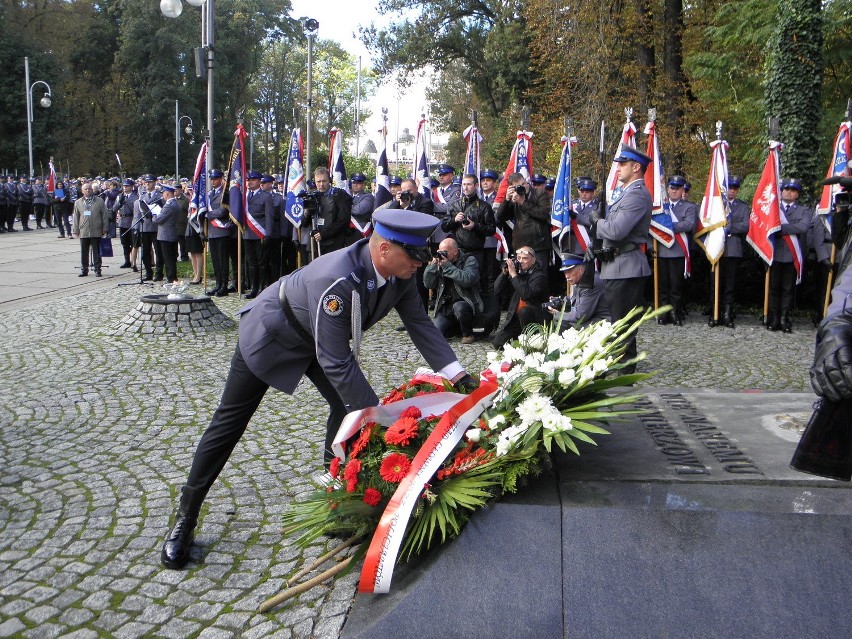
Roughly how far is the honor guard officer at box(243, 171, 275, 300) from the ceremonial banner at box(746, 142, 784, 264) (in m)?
7.65

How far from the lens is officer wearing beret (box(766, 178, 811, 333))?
448 inches

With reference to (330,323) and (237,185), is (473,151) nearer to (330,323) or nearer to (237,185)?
(237,185)

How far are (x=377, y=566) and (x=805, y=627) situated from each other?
1571mm

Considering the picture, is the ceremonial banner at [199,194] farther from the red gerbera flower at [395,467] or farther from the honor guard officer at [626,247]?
the red gerbera flower at [395,467]

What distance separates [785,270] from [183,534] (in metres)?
9.89

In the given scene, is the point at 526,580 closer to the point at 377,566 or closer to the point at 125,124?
the point at 377,566

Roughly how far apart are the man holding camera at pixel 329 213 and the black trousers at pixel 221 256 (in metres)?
1.94

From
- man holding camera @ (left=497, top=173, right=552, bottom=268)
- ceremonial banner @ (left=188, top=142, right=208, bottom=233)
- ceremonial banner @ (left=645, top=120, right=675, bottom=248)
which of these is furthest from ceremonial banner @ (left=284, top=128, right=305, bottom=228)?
ceremonial banner @ (left=645, top=120, right=675, bottom=248)

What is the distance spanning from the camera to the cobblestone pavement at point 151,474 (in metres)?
3.57

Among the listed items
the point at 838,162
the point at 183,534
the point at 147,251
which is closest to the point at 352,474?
the point at 183,534

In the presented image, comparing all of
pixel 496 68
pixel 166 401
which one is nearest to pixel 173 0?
pixel 166 401

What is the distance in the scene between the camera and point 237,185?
1375cm

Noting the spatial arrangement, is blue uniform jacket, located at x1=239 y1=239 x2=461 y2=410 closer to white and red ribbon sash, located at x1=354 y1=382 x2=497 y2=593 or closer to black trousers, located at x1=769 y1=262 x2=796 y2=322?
white and red ribbon sash, located at x1=354 y1=382 x2=497 y2=593

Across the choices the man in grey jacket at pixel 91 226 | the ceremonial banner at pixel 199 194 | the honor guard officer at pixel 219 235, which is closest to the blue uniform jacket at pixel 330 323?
the honor guard officer at pixel 219 235
